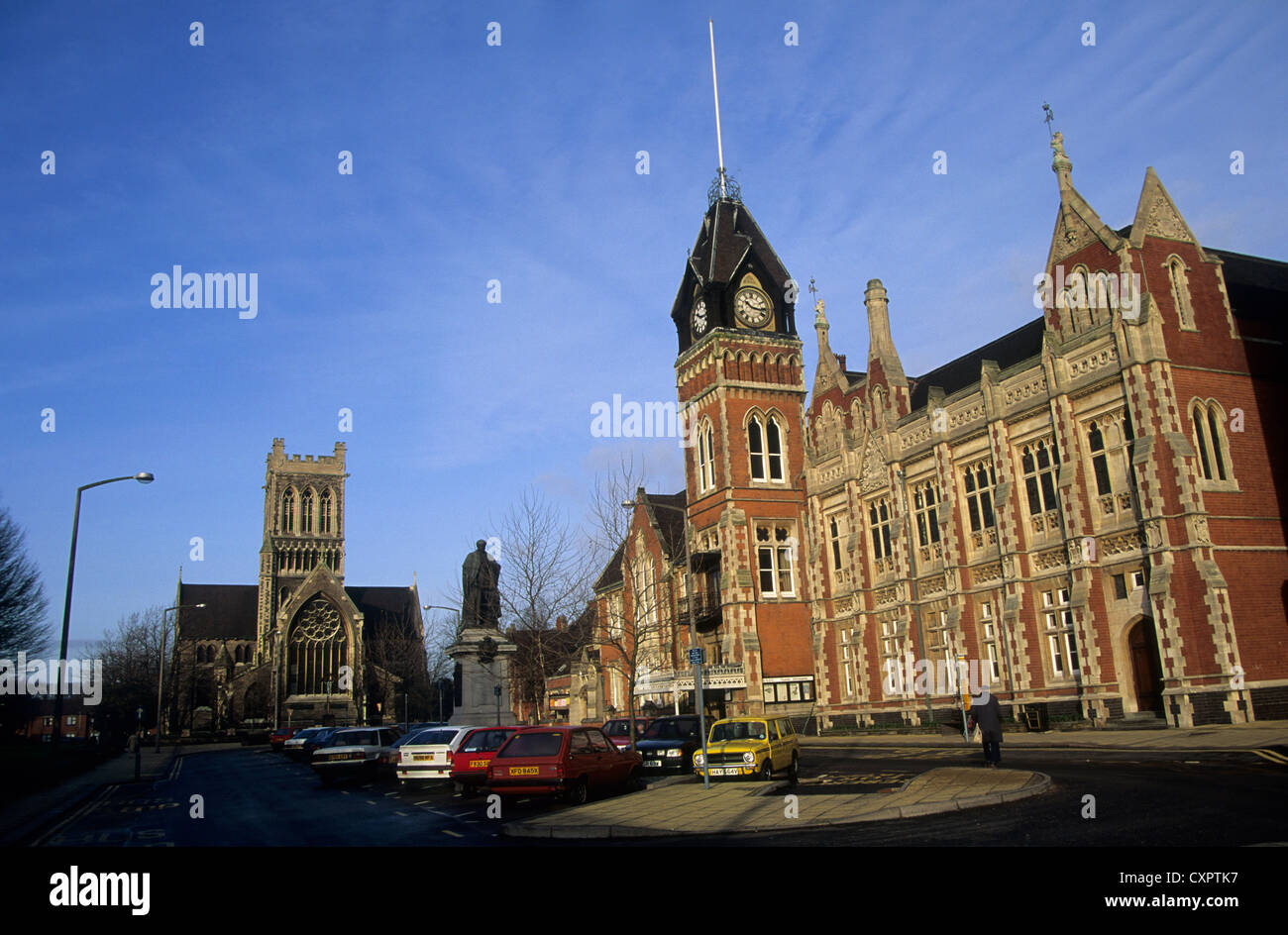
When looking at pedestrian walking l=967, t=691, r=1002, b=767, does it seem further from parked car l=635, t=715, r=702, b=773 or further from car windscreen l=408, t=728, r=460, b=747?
car windscreen l=408, t=728, r=460, b=747

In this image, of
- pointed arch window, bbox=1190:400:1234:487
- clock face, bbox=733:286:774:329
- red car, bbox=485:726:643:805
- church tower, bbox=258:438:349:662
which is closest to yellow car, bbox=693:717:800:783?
red car, bbox=485:726:643:805

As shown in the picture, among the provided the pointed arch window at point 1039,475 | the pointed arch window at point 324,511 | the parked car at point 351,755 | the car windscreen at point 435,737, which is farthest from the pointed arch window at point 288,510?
the pointed arch window at point 1039,475

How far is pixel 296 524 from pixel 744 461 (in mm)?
79128

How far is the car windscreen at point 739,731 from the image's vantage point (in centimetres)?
2098

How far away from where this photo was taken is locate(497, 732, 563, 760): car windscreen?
57.6ft

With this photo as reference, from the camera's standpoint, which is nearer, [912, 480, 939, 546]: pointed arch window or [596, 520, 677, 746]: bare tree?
[912, 480, 939, 546]: pointed arch window

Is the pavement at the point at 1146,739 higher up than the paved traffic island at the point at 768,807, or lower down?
lower down

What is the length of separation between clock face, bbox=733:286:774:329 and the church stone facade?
172 ft

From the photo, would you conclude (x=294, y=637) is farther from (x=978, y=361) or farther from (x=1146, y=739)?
(x=1146, y=739)

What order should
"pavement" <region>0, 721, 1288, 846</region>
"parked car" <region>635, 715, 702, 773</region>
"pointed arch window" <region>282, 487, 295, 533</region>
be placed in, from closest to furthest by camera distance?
"pavement" <region>0, 721, 1288, 846</region>
"parked car" <region>635, 715, 702, 773</region>
"pointed arch window" <region>282, 487, 295, 533</region>

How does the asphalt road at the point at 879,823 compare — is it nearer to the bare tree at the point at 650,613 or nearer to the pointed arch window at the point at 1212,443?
the pointed arch window at the point at 1212,443

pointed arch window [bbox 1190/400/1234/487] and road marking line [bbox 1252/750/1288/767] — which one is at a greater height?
pointed arch window [bbox 1190/400/1234/487]

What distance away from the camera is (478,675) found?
35938mm

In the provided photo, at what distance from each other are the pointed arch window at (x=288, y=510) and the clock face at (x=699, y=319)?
75.7 metres
